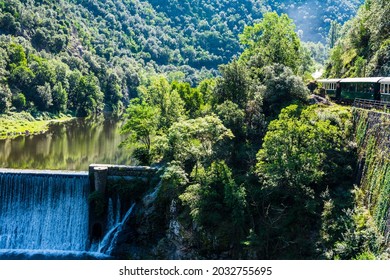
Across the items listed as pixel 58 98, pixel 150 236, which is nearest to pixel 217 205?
pixel 150 236

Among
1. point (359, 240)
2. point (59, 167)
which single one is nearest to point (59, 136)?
point (59, 167)

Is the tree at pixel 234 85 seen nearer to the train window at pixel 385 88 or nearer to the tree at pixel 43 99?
the train window at pixel 385 88

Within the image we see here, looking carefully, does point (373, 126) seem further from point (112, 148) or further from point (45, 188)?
point (112, 148)

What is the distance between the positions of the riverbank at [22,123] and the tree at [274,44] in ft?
138

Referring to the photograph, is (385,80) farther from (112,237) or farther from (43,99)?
(43,99)

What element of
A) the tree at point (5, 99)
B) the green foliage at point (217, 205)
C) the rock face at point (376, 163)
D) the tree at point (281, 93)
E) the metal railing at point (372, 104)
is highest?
the tree at point (5, 99)

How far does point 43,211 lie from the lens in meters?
39.2

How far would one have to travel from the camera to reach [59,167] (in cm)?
5434

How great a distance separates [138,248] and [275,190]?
12499mm

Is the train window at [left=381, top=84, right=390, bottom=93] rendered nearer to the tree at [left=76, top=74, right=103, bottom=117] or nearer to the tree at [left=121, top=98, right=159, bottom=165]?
the tree at [left=121, top=98, right=159, bottom=165]

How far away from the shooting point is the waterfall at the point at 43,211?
3888 centimetres

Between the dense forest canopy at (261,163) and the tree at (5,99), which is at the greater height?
the tree at (5,99)

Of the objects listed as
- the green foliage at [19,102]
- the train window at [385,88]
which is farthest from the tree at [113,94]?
the train window at [385,88]

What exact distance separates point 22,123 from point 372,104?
6825 cm
